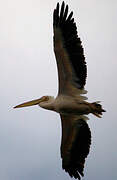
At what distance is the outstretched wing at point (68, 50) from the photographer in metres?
13.9

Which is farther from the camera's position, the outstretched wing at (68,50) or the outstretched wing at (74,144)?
the outstretched wing at (74,144)

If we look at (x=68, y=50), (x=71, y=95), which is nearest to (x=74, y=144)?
(x=71, y=95)

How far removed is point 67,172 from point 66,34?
13.5 feet

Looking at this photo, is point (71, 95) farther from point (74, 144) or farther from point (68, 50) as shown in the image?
point (74, 144)

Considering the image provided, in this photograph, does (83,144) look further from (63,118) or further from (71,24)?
(71,24)

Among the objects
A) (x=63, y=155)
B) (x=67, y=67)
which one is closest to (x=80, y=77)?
(x=67, y=67)

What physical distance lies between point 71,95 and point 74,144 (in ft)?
5.32

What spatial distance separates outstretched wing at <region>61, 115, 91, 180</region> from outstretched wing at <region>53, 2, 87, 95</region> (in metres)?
1.16

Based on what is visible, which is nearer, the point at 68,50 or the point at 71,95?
the point at 68,50

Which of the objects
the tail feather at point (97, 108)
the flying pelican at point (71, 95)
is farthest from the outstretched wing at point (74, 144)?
the tail feather at point (97, 108)

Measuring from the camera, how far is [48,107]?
1444 cm

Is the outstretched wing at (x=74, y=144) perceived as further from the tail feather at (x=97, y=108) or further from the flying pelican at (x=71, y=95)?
the tail feather at (x=97, y=108)

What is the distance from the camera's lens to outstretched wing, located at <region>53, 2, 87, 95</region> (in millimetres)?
13891

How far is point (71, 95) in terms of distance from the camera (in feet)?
47.4
